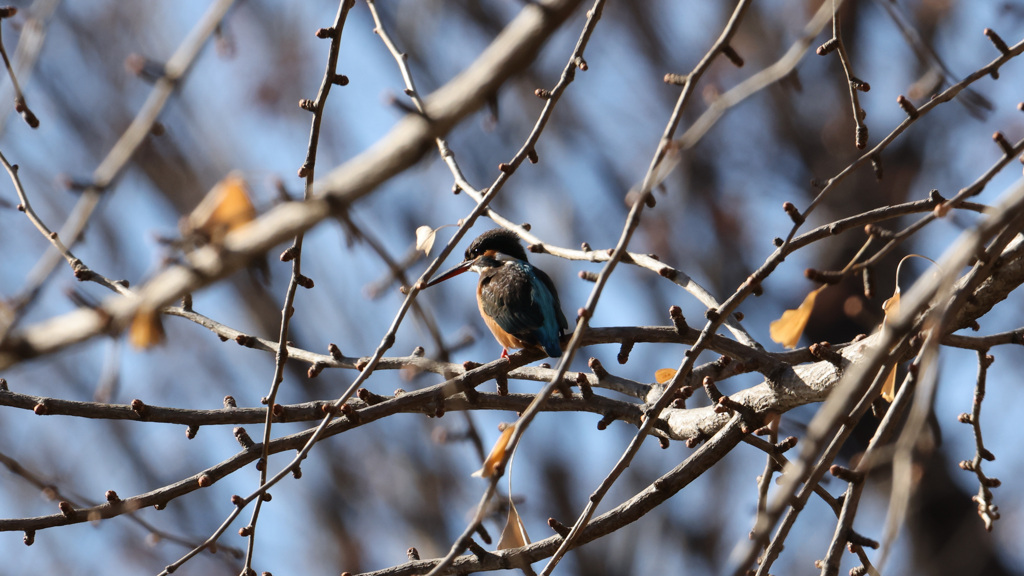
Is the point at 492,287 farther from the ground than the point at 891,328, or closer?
farther from the ground

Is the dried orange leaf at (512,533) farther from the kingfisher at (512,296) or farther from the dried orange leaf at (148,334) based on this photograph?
the kingfisher at (512,296)

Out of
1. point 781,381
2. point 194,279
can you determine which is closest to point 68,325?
point 194,279

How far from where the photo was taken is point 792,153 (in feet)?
22.5

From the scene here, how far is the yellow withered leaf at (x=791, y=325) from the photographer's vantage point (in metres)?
1.94

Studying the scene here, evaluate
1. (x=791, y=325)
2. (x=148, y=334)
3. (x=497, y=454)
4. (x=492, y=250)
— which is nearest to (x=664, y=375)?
(x=791, y=325)

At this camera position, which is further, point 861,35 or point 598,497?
point 861,35

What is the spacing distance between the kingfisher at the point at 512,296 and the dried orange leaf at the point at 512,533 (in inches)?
47.2

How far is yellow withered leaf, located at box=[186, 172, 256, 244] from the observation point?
95 cm

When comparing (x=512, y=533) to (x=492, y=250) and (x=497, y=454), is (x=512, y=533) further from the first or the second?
(x=492, y=250)

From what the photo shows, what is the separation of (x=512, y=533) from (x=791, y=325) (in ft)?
2.50

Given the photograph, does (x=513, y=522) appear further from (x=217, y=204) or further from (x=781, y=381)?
(x=217, y=204)

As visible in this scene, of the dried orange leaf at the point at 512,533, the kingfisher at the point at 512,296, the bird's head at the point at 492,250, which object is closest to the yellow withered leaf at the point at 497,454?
the dried orange leaf at the point at 512,533

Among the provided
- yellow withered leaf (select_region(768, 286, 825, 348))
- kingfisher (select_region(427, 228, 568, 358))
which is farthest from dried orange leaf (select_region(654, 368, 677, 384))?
kingfisher (select_region(427, 228, 568, 358))

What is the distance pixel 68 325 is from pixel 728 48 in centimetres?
114
